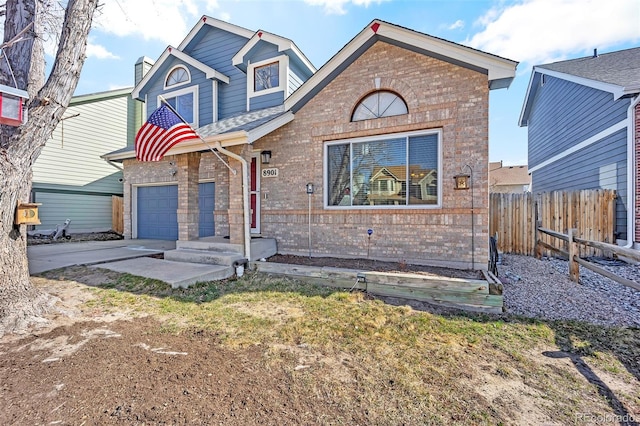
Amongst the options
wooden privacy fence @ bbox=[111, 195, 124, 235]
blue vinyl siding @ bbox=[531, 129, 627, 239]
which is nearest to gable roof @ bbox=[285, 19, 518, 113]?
blue vinyl siding @ bbox=[531, 129, 627, 239]

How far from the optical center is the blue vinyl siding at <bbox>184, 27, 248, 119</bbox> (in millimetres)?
9992

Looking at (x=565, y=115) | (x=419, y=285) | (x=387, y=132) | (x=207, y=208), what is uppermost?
(x=565, y=115)

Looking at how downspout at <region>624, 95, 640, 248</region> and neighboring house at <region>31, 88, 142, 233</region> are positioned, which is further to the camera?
neighboring house at <region>31, 88, 142, 233</region>

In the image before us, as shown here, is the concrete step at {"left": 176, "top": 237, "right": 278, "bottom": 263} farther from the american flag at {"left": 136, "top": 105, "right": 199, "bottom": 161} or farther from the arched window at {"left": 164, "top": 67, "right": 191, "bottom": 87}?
the arched window at {"left": 164, "top": 67, "right": 191, "bottom": 87}

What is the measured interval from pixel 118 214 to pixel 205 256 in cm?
909

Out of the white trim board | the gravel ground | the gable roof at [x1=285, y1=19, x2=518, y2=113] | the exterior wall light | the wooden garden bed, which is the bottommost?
the gravel ground

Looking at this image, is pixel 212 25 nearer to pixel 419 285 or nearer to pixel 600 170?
pixel 419 285

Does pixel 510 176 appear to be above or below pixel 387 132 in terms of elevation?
above

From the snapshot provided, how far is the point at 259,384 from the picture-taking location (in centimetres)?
252

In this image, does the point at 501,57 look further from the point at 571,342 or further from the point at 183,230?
the point at 183,230

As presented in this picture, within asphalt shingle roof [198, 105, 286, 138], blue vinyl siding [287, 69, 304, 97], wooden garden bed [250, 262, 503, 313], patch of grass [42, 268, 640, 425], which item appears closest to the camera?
patch of grass [42, 268, 640, 425]

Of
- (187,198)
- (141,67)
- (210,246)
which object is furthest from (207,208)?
(141,67)

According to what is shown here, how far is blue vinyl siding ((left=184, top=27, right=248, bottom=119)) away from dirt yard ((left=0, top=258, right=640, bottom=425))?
8180 mm

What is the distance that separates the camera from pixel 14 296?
380cm
